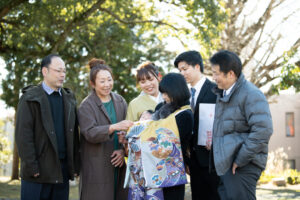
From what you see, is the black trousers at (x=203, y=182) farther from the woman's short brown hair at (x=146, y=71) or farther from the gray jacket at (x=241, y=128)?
the woman's short brown hair at (x=146, y=71)

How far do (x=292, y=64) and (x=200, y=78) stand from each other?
8.75 meters

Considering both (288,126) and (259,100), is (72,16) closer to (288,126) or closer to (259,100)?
(259,100)

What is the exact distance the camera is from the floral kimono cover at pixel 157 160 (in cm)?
293

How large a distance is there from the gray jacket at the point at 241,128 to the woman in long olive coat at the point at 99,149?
3.98 feet

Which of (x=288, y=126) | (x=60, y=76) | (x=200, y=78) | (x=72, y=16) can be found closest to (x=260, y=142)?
(x=200, y=78)

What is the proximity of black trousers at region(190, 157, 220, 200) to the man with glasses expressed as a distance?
4.30ft

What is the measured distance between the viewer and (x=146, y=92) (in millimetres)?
3984

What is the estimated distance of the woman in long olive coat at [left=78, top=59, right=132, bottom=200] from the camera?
12.2 feet

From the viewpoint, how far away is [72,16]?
33.6 feet

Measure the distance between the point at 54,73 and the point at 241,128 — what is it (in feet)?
6.94

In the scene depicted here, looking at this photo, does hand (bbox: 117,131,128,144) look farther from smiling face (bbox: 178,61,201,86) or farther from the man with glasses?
smiling face (bbox: 178,61,201,86)

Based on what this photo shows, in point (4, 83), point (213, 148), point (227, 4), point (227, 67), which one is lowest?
point (213, 148)

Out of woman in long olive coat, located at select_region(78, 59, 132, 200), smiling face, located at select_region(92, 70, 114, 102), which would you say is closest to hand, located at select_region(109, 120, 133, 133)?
woman in long olive coat, located at select_region(78, 59, 132, 200)

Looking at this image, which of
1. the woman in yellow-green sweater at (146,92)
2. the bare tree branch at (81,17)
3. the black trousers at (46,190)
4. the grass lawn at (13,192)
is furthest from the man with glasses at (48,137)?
the bare tree branch at (81,17)
